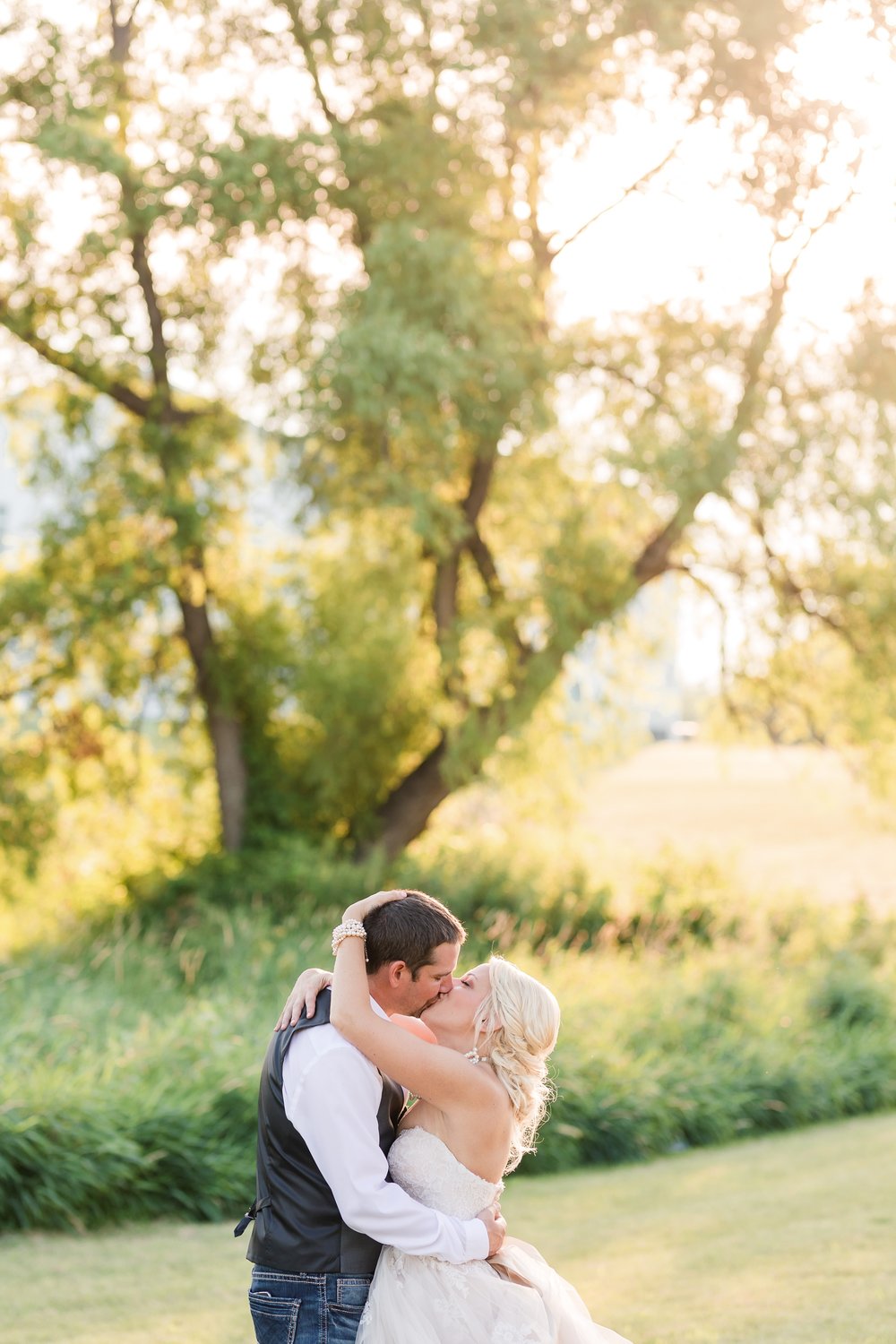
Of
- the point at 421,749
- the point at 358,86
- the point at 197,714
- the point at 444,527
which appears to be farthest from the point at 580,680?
the point at 358,86

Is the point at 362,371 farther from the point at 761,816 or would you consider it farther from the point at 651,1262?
the point at 761,816

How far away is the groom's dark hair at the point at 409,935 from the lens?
338cm

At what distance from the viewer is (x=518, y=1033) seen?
3.44 m

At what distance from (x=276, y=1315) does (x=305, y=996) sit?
0.71m

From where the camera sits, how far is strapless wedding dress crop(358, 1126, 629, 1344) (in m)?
3.32

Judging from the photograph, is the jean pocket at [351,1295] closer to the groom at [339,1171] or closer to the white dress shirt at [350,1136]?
the groom at [339,1171]

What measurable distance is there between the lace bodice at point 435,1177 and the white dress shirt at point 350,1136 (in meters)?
0.11

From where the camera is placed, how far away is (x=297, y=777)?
55.7 ft

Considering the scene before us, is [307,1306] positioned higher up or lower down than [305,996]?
lower down

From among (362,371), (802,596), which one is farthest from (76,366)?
(802,596)

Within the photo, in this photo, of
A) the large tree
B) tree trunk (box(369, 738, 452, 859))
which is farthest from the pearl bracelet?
tree trunk (box(369, 738, 452, 859))

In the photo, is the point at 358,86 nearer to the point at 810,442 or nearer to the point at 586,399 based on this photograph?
the point at 586,399

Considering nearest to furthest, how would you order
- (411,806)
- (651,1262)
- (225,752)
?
1. (651,1262)
2. (225,752)
3. (411,806)

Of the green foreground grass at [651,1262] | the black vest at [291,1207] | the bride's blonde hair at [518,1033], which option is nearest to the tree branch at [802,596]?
the green foreground grass at [651,1262]
